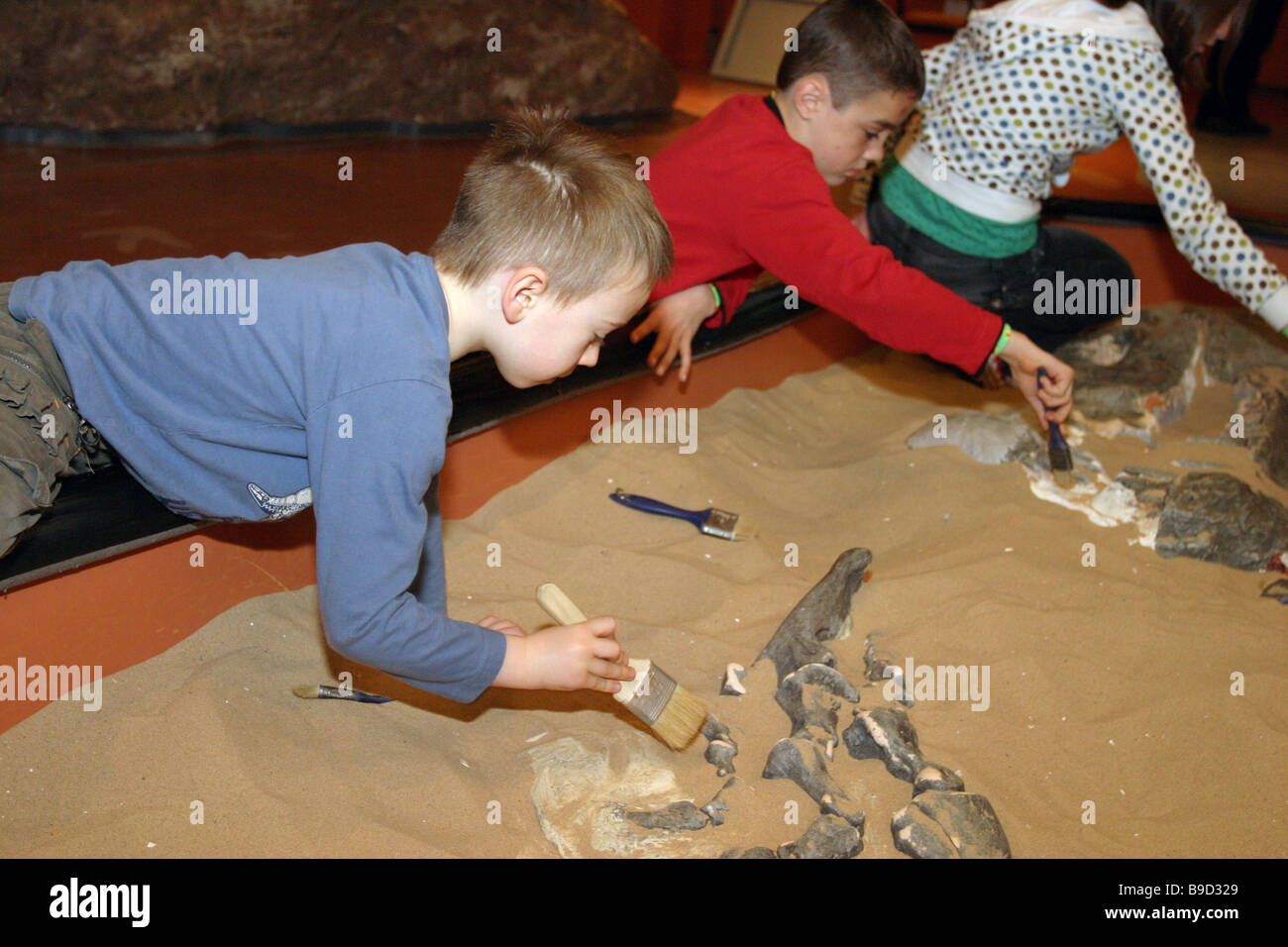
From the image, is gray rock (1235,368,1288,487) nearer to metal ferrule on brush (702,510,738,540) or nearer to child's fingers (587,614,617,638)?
metal ferrule on brush (702,510,738,540)

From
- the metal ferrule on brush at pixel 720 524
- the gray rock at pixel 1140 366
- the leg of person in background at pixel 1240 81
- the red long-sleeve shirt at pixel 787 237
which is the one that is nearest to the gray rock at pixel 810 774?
the metal ferrule on brush at pixel 720 524

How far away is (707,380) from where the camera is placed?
7.43 ft

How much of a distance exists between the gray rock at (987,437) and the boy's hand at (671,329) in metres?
0.53

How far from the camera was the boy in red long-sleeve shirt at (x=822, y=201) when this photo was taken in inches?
71.6

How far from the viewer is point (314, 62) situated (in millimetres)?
3475

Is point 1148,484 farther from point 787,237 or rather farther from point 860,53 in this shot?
point 860,53

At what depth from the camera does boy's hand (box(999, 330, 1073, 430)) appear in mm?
1783

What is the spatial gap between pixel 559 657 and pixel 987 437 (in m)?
1.31

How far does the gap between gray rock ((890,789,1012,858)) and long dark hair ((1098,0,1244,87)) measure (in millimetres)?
1715

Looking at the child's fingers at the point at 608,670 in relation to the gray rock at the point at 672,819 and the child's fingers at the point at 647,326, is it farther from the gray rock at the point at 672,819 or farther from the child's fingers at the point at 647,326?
the child's fingers at the point at 647,326

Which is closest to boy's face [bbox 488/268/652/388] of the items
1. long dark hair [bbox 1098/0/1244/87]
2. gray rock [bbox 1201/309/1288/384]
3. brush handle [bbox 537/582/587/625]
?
brush handle [bbox 537/582/587/625]

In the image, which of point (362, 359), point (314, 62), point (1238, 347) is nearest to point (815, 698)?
point (362, 359)

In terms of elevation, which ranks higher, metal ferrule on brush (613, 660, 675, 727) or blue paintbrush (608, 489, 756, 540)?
metal ferrule on brush (613, 660, 675, 727)
